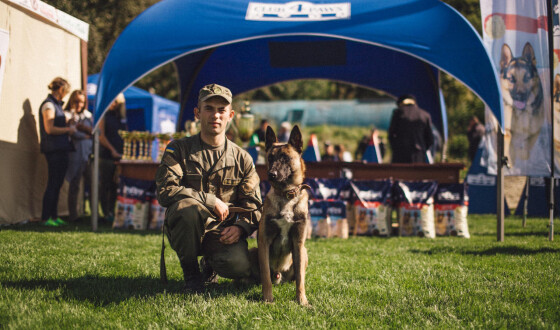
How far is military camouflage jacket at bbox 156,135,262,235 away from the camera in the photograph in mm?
3248

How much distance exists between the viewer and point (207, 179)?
11.2 ft

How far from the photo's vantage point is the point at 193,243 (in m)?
3.31

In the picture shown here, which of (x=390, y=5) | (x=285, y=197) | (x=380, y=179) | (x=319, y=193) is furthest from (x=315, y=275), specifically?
(x=390, y=5)

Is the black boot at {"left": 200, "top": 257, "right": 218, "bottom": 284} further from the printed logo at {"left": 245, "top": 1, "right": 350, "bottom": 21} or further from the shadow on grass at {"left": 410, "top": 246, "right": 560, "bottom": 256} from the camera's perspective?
the printed logo at {"left": 245, "top": 1, "right": 350, "bottom": 21}

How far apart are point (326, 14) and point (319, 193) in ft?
9.34

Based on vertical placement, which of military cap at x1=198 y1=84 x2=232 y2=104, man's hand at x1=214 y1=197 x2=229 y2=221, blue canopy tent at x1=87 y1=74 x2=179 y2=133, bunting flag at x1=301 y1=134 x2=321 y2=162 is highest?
blue canopy tent at x1=87 y1=74 x2=179 y2=133

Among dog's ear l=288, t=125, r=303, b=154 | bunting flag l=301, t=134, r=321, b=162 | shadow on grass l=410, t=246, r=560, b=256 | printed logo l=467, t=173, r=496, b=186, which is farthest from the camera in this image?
printed logo l=467, t=173, r=496, b=186

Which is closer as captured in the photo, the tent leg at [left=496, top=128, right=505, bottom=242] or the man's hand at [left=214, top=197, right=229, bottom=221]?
the man's hand at [left=214, top=197, right=229, bottom=221]

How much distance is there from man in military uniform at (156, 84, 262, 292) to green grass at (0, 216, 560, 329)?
0.30m

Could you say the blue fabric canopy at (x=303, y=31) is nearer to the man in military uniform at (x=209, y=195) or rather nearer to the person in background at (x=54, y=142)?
the person in background at (x=54, y=142)

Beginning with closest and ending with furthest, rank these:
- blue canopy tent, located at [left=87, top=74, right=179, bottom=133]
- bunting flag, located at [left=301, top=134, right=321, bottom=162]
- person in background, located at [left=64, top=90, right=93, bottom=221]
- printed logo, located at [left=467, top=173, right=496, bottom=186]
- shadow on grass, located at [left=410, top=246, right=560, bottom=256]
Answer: shadow on grass, located at [left=410, top=246, right=560, bottom=256] < person in background, located at [left=64, top=90, right=93, bottom=221] < bunting flag, located at [left=301, top=134, right=321, bottom=162] < printed logo, located at [left=467, top=173, right=496, bottom=186] < blue canopy tent, located at [left=87, top=74, right=179, bottom=133]

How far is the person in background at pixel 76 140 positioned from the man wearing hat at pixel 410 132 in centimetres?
557

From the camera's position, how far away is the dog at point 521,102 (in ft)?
20.1

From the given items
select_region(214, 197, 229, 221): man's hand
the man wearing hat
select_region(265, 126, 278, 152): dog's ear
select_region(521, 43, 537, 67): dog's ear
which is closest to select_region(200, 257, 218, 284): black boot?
select_region(214, 197, 229, 221): man's hand
